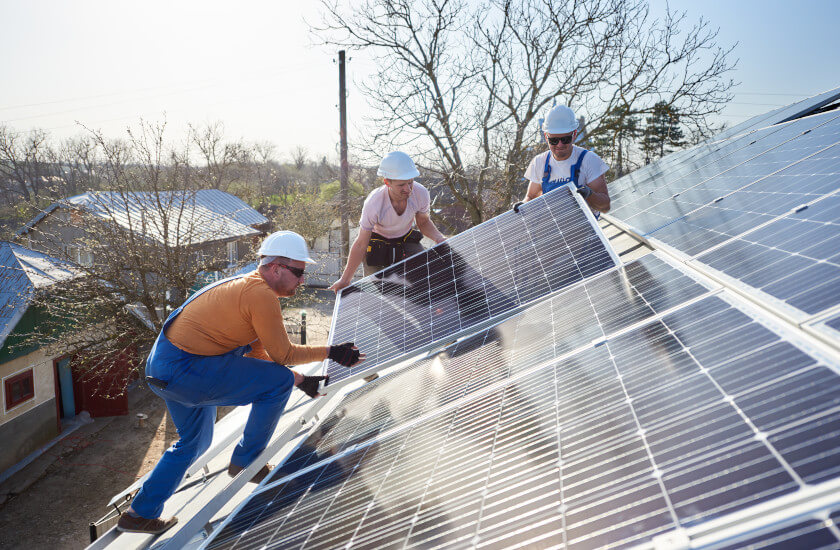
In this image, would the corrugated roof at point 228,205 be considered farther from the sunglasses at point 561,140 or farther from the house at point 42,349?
the sunglasses at point 561,140

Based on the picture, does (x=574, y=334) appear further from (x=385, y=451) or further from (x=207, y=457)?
(x=207, y=457)

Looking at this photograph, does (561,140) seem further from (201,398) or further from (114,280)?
(114,280)

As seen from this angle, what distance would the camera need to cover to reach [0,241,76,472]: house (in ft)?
51.9

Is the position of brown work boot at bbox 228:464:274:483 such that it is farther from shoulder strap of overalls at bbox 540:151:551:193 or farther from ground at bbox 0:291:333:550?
ground at bbox 0:291:333:550

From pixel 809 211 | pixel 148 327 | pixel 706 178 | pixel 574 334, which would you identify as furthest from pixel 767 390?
pixel 148 327

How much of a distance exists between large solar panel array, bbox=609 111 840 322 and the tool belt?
296 centimetres

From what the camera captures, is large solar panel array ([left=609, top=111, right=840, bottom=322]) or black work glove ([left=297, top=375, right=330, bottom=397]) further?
black work glove ([left=297, top=375, right=330, bottom=397])

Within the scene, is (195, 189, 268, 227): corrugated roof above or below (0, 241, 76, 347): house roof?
above

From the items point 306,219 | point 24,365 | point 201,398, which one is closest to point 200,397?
point 201,398

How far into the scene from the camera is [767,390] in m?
1.89

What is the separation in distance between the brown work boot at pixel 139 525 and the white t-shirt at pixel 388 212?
12.5 ft

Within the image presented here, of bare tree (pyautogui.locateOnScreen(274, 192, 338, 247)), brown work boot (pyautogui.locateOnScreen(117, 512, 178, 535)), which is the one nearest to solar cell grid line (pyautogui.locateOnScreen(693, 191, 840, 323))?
brown work boot (pyautogui.locateOnScreen(117, 512, 178, 535))

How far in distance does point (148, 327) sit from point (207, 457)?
13558mm

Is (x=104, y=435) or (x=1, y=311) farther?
(x=104, y=435)
